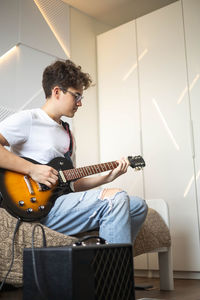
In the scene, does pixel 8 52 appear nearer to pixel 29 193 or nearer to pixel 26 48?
pixel 26 48

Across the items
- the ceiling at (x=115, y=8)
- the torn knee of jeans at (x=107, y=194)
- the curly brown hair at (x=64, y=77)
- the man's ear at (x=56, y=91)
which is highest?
the ceiling at (x=115, y=8)

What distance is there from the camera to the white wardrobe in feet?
9.08

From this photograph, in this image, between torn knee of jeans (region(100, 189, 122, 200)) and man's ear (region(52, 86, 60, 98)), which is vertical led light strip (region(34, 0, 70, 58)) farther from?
torn knee of jeans (region(100, 189, 122, 200))

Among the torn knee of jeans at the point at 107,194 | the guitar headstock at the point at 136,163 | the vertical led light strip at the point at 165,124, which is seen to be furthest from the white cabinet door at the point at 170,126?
the torn knee of jeans at the point at 107,194

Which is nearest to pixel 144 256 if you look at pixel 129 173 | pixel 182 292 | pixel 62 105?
pixel 129 173

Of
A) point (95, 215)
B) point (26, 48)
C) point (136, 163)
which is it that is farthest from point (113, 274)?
point (26, 48)

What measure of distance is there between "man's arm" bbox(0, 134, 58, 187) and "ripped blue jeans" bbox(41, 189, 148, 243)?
99 millimetres

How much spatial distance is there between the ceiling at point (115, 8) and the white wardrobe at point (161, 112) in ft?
0.88

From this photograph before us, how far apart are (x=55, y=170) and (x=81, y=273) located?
71 cm

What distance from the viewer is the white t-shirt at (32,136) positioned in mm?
1574

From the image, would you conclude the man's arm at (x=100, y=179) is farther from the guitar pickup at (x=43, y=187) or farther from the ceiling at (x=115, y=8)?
the ceiling at (x=115, y=8)

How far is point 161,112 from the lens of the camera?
3.03m

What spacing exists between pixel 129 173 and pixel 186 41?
119 cm

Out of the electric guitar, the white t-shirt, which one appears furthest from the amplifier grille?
the white t-shirt
